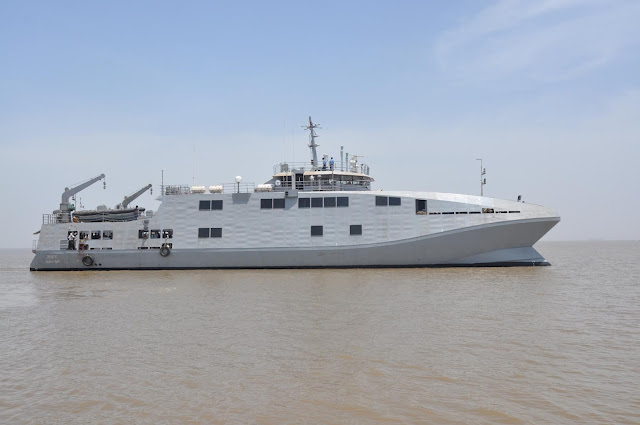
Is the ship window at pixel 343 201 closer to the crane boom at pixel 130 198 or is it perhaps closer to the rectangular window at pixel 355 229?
the rectangular window at pixel 355 229

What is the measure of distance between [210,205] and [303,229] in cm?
618

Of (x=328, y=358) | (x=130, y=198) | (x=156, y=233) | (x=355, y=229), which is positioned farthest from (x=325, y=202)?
(x=328, y=358)

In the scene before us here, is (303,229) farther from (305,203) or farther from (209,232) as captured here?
(209,232)

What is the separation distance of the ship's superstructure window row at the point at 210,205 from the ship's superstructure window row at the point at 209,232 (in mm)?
1255

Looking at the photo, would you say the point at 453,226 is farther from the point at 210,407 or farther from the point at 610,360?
the point at 210,407

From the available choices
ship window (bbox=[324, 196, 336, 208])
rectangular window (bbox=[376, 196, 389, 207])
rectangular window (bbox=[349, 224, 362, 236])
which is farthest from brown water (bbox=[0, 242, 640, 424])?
ship window (bbox=[324, 196, 336, 208])

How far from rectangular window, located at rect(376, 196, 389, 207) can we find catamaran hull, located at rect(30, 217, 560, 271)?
2306 millimetres

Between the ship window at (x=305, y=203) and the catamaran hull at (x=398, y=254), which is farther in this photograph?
the ship window at (x=305, y=203)

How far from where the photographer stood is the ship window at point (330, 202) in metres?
27.2

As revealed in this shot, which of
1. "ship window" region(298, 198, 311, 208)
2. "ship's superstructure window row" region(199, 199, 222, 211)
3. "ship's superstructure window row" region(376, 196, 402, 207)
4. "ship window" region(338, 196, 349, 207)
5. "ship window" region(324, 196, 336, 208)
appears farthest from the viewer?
"ship's superstructure window row" region(199, 199, 222, 211)

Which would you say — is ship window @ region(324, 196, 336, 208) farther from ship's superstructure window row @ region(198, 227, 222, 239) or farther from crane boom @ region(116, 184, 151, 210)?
crane boom @ region(116, 184, 151, 210)

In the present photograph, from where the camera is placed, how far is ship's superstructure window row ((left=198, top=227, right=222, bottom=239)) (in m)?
28.1

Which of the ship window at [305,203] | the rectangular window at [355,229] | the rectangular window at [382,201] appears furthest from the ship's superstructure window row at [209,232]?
the rectangular window at [382,201]

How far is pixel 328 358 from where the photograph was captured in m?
8.84
